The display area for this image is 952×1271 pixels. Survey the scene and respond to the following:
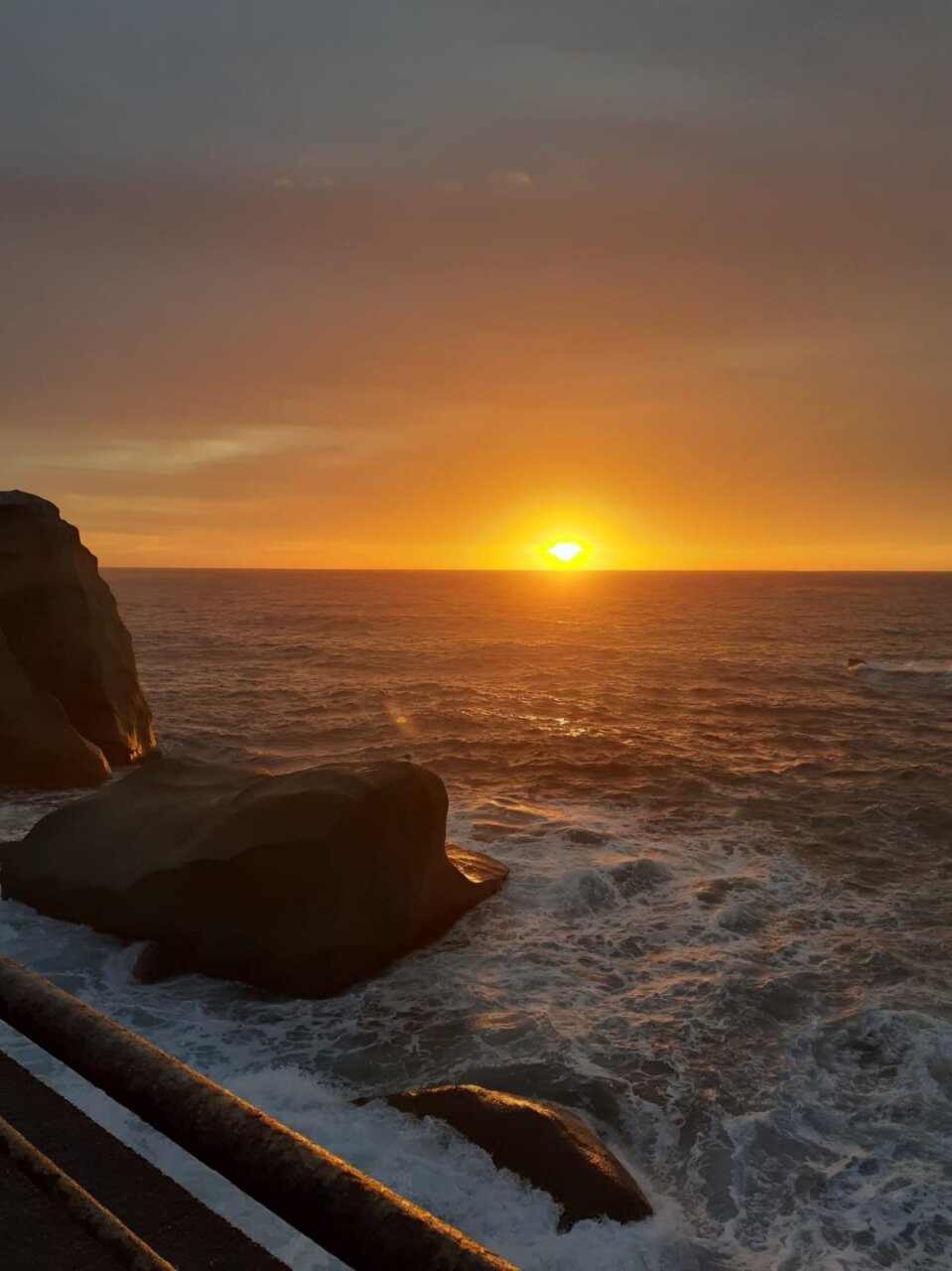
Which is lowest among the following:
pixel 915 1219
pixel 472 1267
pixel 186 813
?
pixel 915 1219

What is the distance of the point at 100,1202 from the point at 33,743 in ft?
47.7

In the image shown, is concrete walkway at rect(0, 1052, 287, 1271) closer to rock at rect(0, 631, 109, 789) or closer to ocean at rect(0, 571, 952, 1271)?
ocean at rect(0, 571, 952, 1271)

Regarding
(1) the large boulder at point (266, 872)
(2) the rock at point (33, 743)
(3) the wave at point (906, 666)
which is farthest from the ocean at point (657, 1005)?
(3) the wave at point (906, 666)

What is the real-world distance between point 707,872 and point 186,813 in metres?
7.49

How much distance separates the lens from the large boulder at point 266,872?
8.88 metres

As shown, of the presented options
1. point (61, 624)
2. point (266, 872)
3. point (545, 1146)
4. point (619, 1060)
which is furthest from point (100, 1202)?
point (61, 624)

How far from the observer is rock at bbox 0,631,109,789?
15914 mm

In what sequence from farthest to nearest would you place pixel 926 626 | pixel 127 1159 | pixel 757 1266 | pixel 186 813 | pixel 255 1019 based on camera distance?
pixel 926 626
pixel 186 813
pixel 255 1019
pixel 757 1266
pixel 127 1159

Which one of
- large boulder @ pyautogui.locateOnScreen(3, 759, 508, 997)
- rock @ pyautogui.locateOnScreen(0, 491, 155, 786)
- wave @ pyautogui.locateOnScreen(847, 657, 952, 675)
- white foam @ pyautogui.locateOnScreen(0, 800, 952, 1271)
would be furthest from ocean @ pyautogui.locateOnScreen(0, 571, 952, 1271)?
wave @ pyautogui.locateOnScreen(847, 657, 952, 675)

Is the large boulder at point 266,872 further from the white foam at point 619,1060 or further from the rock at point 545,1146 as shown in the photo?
the rock at point 545,1146

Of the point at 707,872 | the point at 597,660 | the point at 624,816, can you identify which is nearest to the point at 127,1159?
the point at 707,872

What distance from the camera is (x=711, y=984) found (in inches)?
363

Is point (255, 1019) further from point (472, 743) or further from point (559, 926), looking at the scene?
point (472, 743)

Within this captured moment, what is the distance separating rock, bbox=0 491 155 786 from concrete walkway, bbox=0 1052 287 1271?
14409mm
